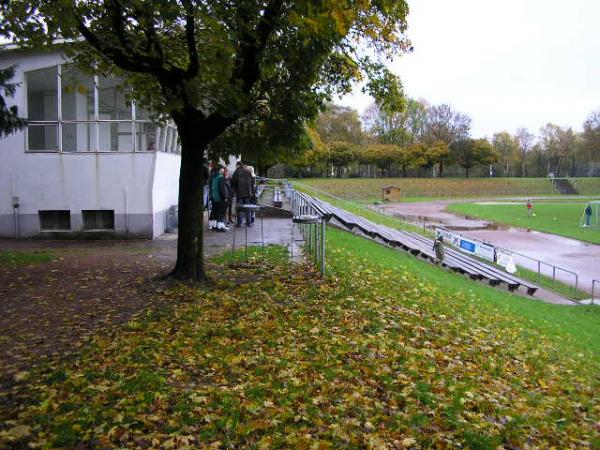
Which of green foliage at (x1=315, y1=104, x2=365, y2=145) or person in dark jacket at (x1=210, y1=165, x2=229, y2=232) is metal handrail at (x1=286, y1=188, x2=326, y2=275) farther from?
green foliage at (x1=315, y1=104, x2=365, y2=145)

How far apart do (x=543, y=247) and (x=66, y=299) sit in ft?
87.4

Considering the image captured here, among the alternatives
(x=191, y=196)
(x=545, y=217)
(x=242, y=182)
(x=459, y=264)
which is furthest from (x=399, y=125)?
(x=191, y=196)

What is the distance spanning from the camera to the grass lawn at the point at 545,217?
3631 cm

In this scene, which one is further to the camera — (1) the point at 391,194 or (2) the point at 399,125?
(2) the point at 399,125

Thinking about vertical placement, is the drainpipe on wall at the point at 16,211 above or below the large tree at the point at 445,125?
below

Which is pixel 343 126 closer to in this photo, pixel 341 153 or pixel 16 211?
pixel 341 153

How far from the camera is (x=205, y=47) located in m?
9.04

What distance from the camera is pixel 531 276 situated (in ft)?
71.1

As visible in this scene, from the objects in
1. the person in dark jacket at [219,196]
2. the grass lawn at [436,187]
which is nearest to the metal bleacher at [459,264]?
the person in dark jacket at [219,196]

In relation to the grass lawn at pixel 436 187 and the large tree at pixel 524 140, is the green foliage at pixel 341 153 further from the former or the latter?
the large tree at pixel 524 140

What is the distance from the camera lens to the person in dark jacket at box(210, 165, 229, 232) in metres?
15.4

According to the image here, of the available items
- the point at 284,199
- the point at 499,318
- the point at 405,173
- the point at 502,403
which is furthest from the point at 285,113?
the point at 405,173

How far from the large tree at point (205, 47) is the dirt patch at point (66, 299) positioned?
1.29 metres

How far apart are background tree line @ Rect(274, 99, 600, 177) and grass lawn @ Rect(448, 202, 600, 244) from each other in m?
23.7
